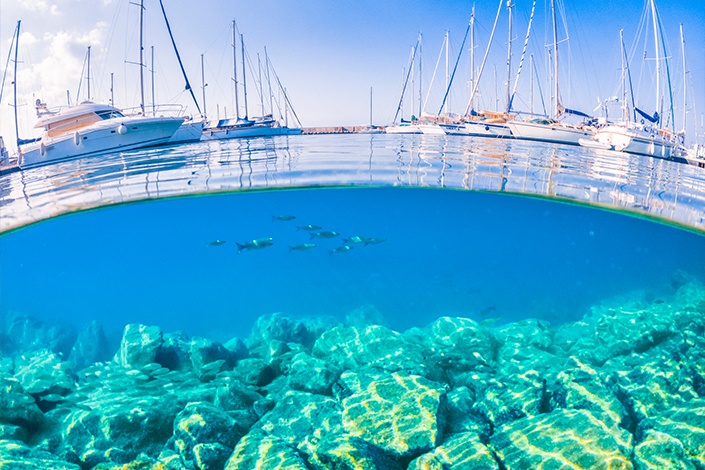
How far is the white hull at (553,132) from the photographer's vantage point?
26.7 metres

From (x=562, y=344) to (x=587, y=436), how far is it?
4.16m

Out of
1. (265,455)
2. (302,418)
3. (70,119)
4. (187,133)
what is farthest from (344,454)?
(187,133)

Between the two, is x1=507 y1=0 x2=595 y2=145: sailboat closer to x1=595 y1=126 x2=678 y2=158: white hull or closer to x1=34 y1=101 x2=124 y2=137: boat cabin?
x1=595 y1=126 x2=678 y2=158: white hull

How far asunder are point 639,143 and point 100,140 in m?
32.0

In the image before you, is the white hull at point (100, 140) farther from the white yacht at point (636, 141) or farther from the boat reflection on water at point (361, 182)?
A: the white yacht at point (636, 141)

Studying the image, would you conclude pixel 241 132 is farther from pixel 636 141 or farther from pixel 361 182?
pixel 636 141

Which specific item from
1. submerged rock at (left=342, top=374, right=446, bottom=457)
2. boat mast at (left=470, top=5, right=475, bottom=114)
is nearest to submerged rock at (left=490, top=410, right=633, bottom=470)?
submerged rock at (left=342, top=374, right=446, bottom=457)

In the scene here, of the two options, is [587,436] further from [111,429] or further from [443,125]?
[443,125]

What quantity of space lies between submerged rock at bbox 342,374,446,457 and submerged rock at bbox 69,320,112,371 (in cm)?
881

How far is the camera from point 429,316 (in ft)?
55.7

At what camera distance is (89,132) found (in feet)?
60.8

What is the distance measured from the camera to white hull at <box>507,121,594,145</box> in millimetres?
26734

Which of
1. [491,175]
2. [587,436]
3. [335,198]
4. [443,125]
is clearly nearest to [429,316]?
[335,198]

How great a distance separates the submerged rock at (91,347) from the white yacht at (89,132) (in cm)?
1184
